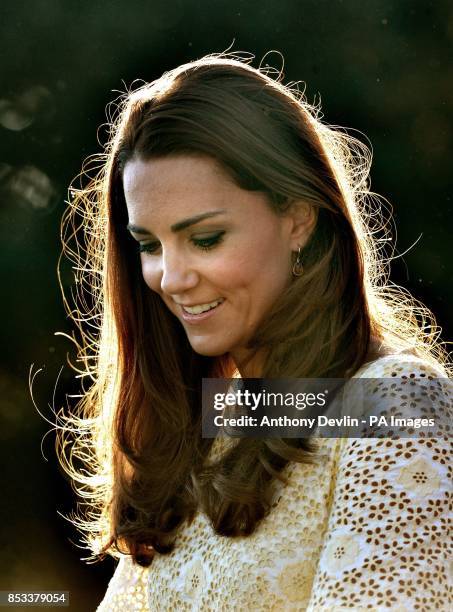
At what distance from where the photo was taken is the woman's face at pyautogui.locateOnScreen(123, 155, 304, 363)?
6.18ft

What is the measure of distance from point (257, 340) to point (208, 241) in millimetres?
198

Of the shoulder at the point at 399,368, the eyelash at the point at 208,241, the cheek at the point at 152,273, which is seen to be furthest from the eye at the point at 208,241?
the shoulder at the point at 399,368

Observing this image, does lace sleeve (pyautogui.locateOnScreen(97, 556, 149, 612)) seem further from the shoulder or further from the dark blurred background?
the dark blurred background

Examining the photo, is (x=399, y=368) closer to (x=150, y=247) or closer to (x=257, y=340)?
(x=257, y=340)

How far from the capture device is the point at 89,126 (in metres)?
4.21

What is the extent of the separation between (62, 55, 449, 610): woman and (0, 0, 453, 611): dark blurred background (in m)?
1.90

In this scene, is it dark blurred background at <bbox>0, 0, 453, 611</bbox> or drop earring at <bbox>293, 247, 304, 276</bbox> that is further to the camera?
dark blurred background at <bbox>0, 0, 453, 611</bbox>

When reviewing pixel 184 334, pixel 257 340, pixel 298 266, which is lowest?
pixel 184 334

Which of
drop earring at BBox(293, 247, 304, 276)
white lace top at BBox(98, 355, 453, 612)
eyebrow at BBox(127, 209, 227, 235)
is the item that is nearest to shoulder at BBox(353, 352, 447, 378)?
white lace top at BBox(98, 355, 453, 612)

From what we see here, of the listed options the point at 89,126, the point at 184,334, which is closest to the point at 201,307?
the point at 184,334

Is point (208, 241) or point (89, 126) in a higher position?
point (208, 241)

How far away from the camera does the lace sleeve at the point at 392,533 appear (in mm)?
1558

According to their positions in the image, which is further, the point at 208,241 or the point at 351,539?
the point at 208,241

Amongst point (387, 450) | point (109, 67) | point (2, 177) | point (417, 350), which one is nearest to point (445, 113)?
point (109, 67)
